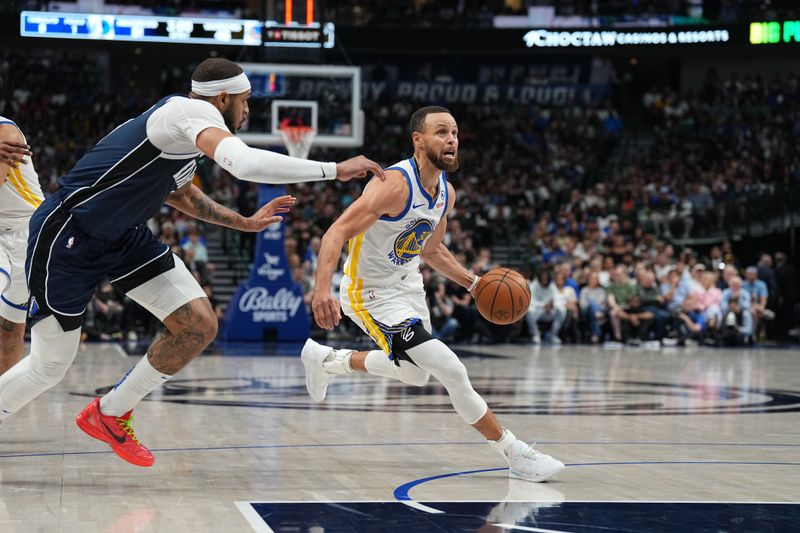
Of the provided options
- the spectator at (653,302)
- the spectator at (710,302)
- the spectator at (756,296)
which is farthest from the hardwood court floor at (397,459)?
the spectator at (756,296)

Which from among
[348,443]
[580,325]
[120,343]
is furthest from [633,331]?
[348,443]

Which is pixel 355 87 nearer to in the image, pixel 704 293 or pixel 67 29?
pixel 704 293

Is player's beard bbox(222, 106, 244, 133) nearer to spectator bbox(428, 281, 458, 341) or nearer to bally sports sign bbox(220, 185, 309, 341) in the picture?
bally sports sign bbox(220, 185, 309, 341)

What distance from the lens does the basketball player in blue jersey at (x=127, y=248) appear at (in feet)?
16.7

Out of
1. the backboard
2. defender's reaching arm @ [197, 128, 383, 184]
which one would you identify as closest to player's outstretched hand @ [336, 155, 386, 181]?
defender's reaching arm @ [197, 128, 383, 184]

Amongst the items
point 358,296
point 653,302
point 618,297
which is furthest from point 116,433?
point 653,302

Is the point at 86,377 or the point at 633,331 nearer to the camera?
the point at 86,377

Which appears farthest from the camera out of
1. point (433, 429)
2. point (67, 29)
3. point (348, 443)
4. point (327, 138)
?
point (67, 29)

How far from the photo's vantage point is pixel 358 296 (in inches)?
239

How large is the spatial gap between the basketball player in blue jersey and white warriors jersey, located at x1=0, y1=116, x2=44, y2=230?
4.06ft

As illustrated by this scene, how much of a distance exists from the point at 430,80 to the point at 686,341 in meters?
15.7

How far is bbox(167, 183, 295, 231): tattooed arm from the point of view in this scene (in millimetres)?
5633

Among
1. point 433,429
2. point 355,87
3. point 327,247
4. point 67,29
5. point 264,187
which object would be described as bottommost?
point 433,429

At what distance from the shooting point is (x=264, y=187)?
16047mm
